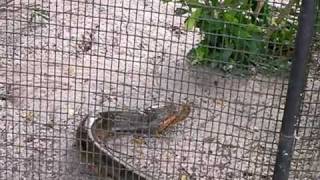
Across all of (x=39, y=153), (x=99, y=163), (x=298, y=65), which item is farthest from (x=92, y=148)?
(x=298, y=65)

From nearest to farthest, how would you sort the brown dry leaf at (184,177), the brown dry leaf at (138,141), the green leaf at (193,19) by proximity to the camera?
the green leaf at (193,19) → the brown dry leaf at (184,177) → the brown dry leaf at (138,141)

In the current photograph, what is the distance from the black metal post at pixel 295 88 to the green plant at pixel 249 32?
16 centimetres

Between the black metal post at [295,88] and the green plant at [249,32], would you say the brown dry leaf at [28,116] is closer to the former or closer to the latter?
the green plant at [249,32]

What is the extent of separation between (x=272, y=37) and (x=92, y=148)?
1.26 meters

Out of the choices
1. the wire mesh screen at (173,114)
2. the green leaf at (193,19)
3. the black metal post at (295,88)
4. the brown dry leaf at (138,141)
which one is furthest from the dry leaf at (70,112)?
the black metal post at (295,88)

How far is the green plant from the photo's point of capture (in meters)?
3.25

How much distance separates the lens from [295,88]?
3.05m

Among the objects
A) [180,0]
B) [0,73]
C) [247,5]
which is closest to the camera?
[247,5]

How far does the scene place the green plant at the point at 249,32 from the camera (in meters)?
3.25

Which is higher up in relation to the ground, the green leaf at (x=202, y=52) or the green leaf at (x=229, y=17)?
the green leaf at (x=229, y=17)

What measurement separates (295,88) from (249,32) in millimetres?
735

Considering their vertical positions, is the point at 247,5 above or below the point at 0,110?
above

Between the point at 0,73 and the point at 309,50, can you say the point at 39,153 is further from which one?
the point at 309,50

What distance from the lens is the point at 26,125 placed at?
439 centimetres
